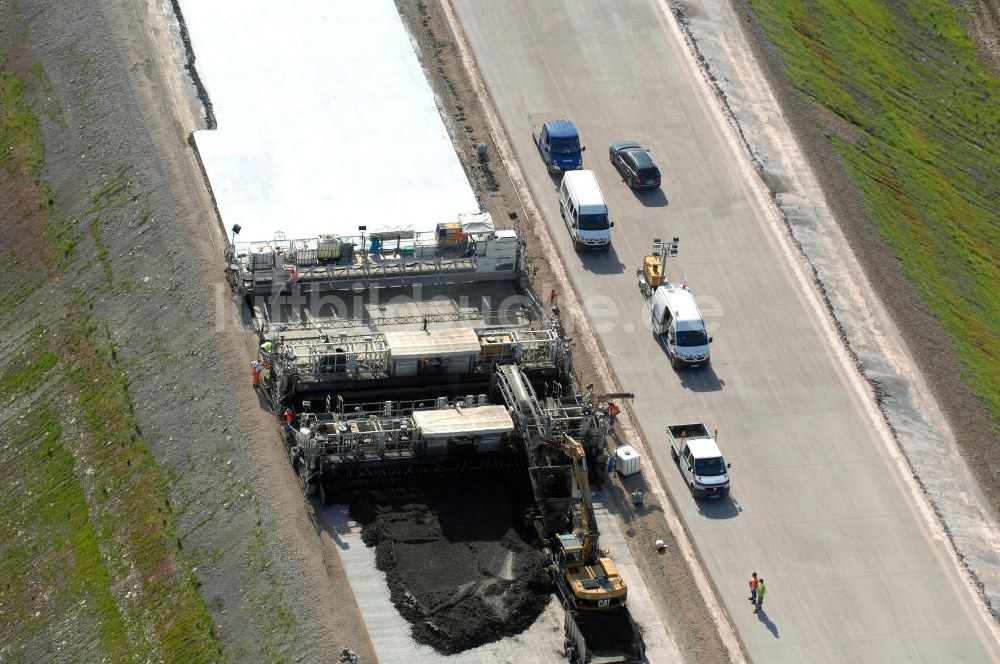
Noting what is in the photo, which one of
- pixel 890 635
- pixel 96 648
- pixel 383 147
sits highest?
pixel 383 147

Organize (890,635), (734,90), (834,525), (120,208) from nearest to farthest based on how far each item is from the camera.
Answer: (890,635) < (834,525) < (120,208) < (734,90)

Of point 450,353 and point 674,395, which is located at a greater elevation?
point 450,353

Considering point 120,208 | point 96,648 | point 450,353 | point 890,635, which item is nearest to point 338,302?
point 450,353

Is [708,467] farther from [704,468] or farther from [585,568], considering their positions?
[585,568]

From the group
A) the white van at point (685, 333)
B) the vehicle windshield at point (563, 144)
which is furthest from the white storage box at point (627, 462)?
the vehicle windshield at point (563, 144)

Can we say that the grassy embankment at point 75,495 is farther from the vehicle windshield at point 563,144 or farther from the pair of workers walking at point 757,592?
the vehicle windshield at point 563,144

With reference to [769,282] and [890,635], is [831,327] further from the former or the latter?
[890,635]

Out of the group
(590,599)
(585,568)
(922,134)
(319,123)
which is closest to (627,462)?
(585,568)
